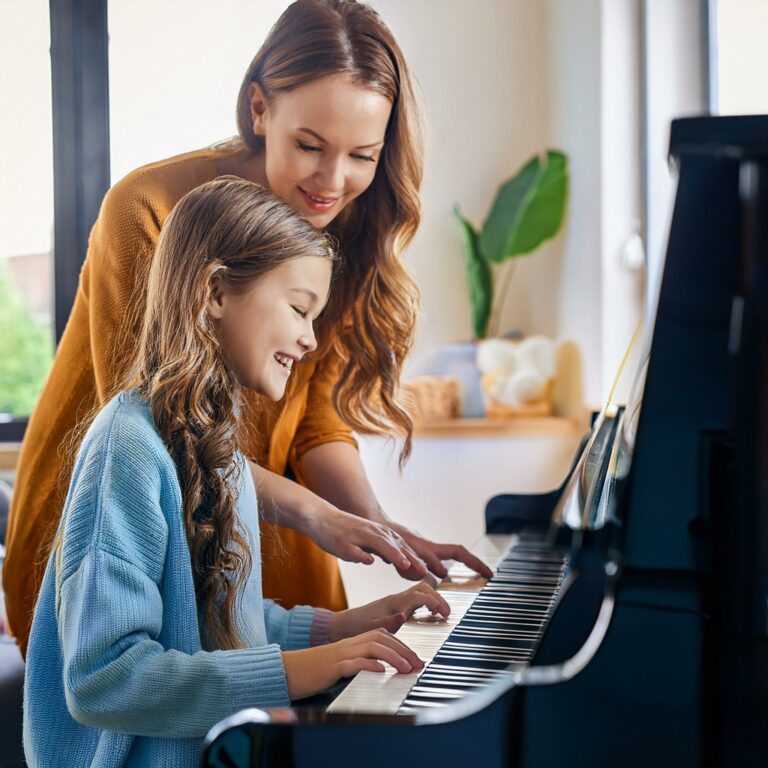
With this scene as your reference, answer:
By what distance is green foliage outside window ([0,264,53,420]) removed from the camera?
5.77 feet

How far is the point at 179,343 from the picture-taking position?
1.13 metres

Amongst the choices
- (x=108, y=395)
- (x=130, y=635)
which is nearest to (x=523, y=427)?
(x=108, y=395)

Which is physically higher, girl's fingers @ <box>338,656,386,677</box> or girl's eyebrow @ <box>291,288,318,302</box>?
girl's eyebrow @ <box>291,288,318,302</box>

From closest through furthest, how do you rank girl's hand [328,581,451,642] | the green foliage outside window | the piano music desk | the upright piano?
the upright piano → girl's hand [328,581,451,642] → the piano music desk → the green foliage outside window

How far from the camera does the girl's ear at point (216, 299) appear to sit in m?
1.14

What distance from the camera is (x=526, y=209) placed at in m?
1.47

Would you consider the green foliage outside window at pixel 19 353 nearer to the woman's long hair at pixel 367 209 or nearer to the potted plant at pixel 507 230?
the woman's long hair at pixel 367 209

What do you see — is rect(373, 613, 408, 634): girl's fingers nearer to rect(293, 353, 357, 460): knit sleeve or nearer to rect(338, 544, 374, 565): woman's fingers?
rect(338, 544, 374, 565): woman's fingers

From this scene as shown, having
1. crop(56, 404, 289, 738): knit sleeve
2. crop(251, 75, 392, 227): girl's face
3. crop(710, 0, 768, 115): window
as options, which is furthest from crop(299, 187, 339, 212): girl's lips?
crop(710, 0, 768, 115): window

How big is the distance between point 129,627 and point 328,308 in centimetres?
53

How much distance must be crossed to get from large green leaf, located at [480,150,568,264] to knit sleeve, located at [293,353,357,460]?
37 cm

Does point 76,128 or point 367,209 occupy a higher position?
point 76,128

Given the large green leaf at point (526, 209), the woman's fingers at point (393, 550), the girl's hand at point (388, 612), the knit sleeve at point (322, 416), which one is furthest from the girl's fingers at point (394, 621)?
the large green leaf at point (526, 209)

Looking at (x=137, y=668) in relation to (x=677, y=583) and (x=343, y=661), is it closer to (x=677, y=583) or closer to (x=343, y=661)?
(x=343, y=661)
